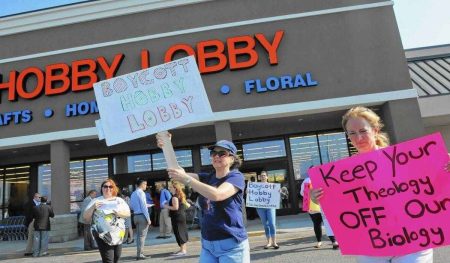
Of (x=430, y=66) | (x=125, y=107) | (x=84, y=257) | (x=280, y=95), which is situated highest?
(x=430, y=66)

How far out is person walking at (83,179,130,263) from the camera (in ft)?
19.1

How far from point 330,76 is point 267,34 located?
299 centimetres

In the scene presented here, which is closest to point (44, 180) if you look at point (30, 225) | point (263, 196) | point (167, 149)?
point (30, 225)

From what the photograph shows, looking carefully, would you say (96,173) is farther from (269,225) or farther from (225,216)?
(225,216)

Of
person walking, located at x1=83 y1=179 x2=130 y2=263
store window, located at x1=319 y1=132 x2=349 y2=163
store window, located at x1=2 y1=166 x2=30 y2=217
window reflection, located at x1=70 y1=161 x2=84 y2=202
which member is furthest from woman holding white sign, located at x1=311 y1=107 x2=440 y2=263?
store window, located at x1=2 y1=166 x2=30 y2=217

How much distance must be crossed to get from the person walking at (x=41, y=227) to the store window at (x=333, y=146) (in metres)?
11.9

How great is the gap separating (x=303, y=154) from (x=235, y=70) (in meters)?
5.62

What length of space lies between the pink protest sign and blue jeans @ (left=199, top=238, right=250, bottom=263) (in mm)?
820

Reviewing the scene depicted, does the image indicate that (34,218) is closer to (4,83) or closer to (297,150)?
(4,83)

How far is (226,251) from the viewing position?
3.49 m

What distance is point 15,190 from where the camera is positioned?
21094mm

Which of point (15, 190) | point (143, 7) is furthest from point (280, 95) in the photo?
point (15, 190)

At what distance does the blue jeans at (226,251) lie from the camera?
137 inches

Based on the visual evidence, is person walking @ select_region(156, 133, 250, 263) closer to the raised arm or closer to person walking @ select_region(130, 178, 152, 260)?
the raised arm
